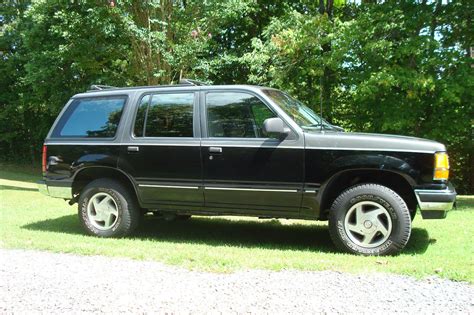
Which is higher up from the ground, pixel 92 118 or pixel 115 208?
pixel 92 118

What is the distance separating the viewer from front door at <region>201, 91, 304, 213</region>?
5863 mm

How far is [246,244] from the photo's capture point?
641 centimetres

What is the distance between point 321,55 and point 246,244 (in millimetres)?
9934

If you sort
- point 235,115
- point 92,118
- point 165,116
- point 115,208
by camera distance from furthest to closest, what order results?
point 92,118 < point 115,208 < point 165,116 < point 235,115

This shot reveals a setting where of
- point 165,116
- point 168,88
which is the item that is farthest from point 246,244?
point 168,88

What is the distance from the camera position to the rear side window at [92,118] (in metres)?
6.81

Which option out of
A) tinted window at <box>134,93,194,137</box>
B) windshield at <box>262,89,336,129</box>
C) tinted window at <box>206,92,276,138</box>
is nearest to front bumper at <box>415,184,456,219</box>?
windshield at <box>262,89,336,129</box>

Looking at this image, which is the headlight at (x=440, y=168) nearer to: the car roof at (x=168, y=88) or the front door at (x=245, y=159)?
the front door at (x=245, y=159)

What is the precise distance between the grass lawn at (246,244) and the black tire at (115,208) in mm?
174

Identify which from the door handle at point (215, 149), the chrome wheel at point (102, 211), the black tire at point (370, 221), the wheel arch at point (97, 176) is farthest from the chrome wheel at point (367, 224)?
the chrome wheel at point (102, 211)

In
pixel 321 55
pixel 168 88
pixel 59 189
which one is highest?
pixel 321 55

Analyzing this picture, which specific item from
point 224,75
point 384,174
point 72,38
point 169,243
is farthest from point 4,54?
point 384,174

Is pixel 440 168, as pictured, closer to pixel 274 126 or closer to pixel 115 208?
pixel 274 126

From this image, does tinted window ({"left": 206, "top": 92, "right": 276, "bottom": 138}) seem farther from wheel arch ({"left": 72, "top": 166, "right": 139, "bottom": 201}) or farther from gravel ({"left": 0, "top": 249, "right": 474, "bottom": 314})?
gravel ({"left": 0, "top": 249, "right": 474, "bottom": 314})
